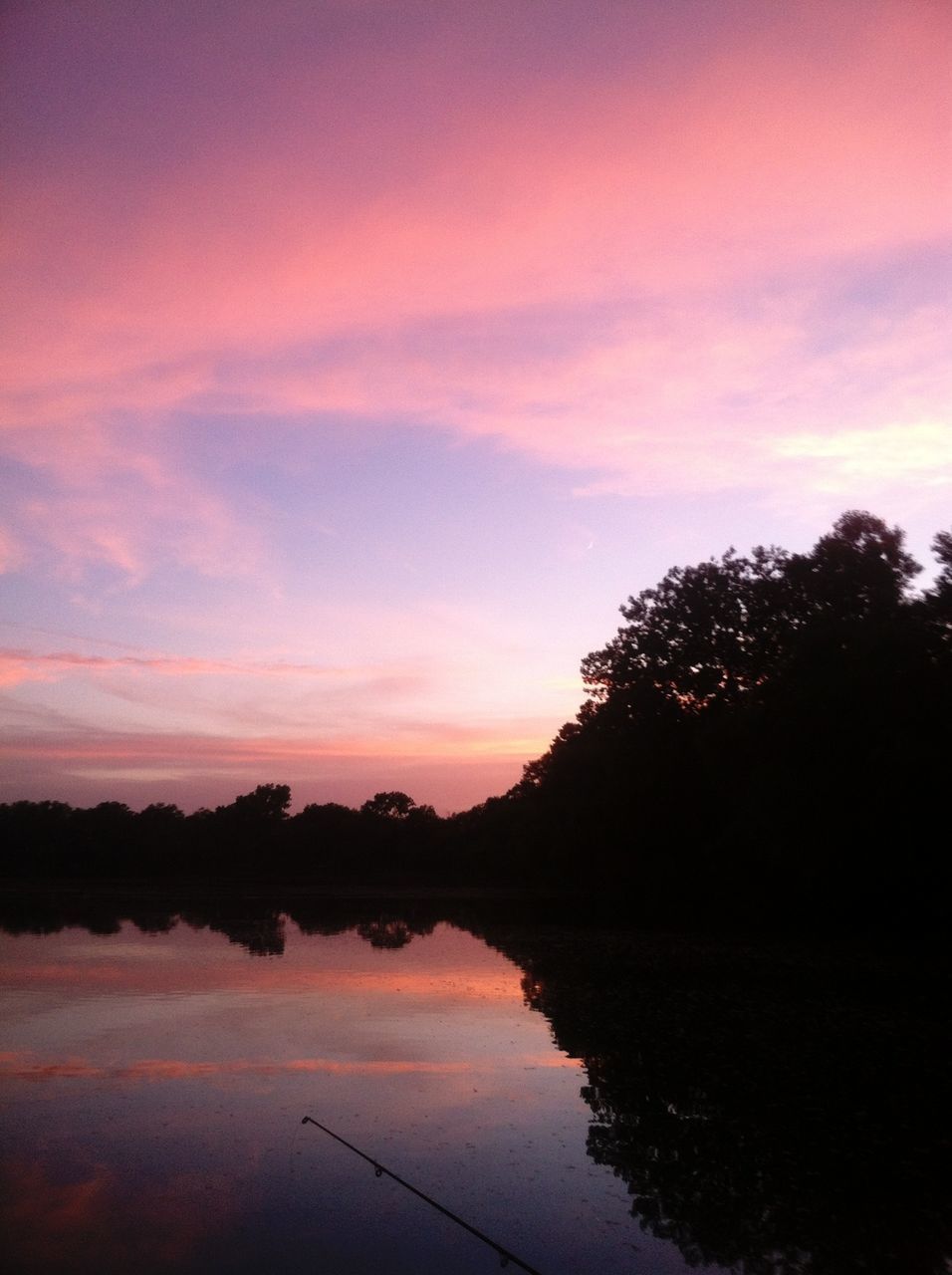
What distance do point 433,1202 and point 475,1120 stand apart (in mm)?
2801

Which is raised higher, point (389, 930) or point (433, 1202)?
point (433, 1202)

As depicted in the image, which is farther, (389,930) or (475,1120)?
(389,930)

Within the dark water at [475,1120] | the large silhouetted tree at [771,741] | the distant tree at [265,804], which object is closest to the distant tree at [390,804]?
the distant tree at [265,804]

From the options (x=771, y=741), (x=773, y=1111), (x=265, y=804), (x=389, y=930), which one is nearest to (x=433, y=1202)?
(x=773, y=1111)

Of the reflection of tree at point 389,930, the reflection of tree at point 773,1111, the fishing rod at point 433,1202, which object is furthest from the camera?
the reflection of tree at point 389,930

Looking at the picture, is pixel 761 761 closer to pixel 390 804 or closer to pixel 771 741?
pixel 771 741

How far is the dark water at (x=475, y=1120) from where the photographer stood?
7.55 m

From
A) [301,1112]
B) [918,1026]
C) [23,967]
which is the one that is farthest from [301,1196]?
[23,967]

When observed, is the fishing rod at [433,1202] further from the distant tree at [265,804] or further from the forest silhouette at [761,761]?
the distant tree at [265,804]

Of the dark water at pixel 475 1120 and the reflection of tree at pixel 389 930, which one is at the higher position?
the dark water at pixel 475 1120

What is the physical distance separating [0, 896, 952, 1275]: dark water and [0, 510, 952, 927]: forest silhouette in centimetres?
1217

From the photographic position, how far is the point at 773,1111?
1127cm

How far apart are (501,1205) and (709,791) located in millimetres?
40279

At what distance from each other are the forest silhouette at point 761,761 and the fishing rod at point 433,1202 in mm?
24979
